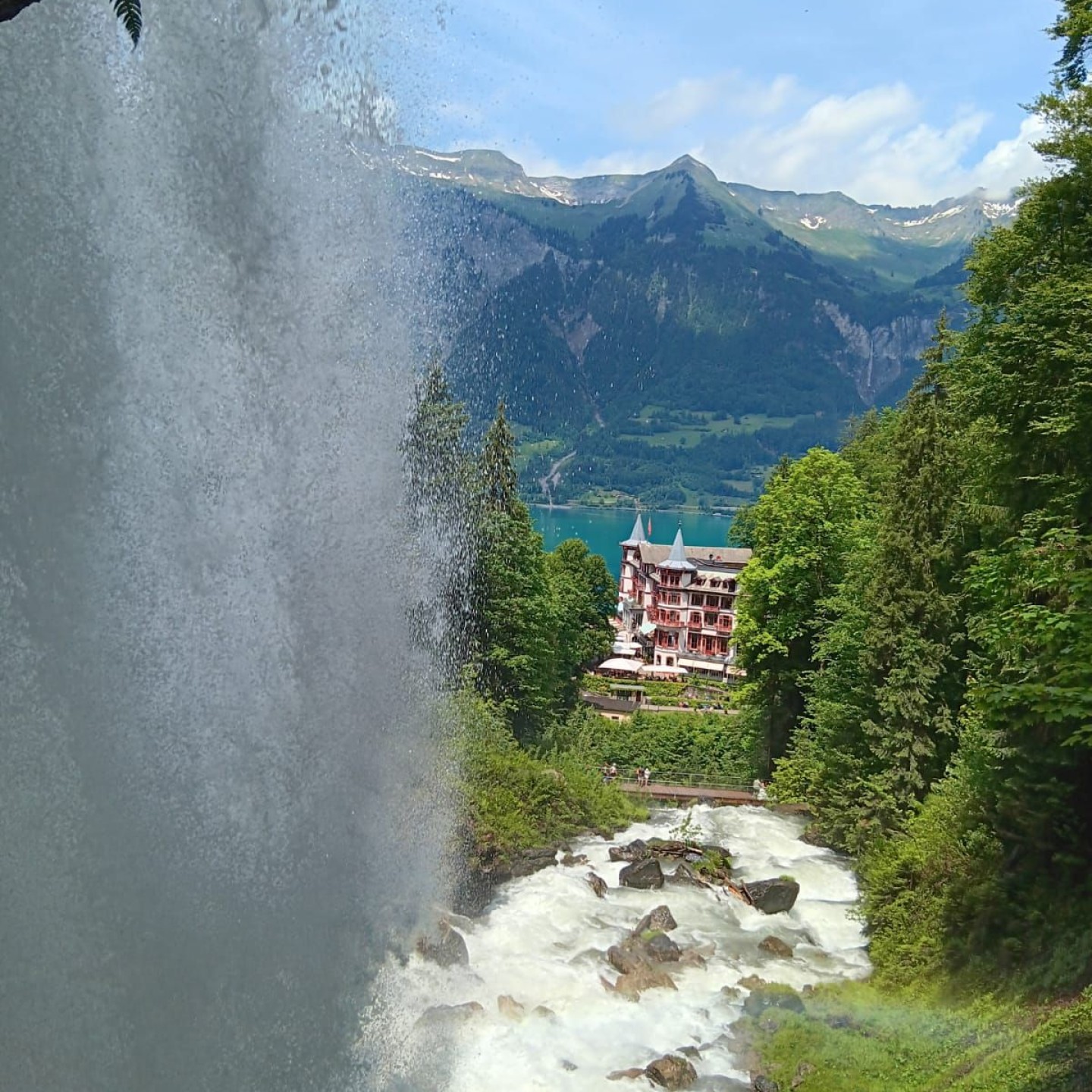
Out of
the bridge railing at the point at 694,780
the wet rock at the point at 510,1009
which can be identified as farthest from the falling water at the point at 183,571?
the bridge railing at the point at 694,780

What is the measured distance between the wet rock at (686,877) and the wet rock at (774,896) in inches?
57.5

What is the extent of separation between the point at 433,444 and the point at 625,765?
21.3m

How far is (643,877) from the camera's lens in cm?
2397

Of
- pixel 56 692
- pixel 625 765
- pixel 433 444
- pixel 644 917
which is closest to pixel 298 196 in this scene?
pixel 56 692

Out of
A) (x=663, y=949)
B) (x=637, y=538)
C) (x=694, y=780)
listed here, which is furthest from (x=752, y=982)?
(x=637, y=538)

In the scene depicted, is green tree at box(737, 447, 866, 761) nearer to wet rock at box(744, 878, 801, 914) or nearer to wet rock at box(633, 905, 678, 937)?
wet rock at box(744, 878, 801, 914)

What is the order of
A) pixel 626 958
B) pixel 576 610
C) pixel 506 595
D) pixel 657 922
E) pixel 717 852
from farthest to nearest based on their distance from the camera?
pixel 576 610 < pixel 506 595 < pixel 717 852 < pixel 657 922 < pixel 626 958

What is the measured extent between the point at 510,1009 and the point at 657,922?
5739 millimetres

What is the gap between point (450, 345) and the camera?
23.9 metres

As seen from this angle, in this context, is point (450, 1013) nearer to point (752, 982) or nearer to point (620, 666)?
point (752, 982)

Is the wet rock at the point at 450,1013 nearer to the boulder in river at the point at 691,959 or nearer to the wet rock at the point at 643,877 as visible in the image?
the boulder in river at the point at 691,959

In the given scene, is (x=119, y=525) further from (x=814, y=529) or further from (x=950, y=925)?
(x=814, y=529)

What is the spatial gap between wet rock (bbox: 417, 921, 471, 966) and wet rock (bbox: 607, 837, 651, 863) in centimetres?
839

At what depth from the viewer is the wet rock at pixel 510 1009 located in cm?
1591
